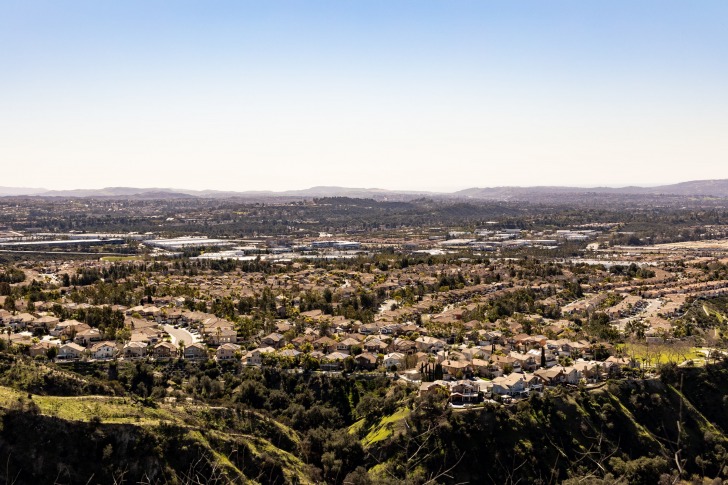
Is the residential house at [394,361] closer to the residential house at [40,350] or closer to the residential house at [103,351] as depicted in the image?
the residential house at [103,351]

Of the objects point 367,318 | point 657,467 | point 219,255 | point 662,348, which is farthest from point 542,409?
point 219,255

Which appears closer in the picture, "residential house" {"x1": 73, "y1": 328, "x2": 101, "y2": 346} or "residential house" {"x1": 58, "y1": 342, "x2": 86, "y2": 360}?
"residential house" {"x1": 58, "y1": 342, "x2": 86, "y2": 360}

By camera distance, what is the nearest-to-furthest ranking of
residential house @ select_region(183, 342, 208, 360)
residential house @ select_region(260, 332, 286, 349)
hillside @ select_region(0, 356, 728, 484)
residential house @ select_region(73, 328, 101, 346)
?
hillside @ select_region(0, 356, 728, 484) → residential house @ select_region(183, 342, 208, 360) → residential house @ select_region(73, 328, 101, 346) → residential house @ select_region(260, 332, 286, 349)

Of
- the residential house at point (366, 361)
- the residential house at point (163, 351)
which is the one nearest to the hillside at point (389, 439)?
the residential house at point (366, 361)

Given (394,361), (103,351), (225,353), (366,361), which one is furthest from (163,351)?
(394,361)

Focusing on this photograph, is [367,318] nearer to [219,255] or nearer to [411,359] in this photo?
[411,359]

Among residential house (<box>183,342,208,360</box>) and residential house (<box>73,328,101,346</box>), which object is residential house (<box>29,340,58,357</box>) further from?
residential house (<box>183,342,208,360</box>)

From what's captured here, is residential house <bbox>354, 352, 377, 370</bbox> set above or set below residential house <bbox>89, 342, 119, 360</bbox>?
below

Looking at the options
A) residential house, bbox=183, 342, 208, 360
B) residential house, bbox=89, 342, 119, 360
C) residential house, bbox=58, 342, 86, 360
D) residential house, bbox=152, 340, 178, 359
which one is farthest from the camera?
residential house, bbox=183, 342, 208, 360

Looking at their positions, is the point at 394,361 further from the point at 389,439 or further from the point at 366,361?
the point at 389,439

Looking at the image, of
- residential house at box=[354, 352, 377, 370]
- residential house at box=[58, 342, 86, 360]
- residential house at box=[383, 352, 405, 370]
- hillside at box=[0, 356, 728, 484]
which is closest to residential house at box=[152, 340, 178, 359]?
residential house at box=[58, 342, 86, 360]
